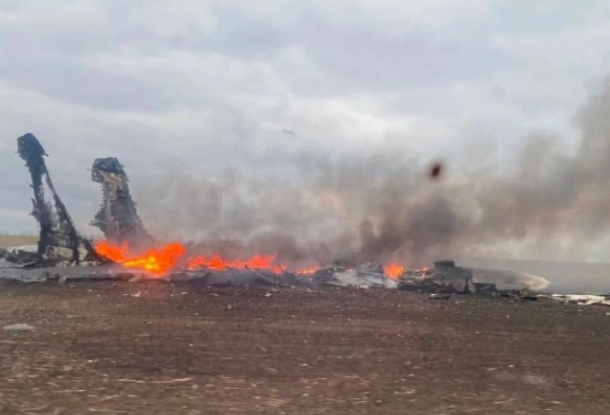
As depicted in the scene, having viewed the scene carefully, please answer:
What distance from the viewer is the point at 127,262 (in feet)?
144

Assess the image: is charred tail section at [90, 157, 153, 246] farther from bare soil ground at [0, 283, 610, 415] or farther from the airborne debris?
the airborne debris

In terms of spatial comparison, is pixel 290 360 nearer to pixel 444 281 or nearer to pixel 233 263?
pixel 444 281

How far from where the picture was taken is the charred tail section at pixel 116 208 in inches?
1865

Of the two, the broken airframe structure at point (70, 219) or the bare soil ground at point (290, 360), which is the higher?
the broken airframe structure at point (70, 219)

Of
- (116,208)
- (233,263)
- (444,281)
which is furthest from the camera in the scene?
(116,208)

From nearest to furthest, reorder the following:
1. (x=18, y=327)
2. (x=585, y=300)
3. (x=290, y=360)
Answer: (x=290, y=360)
(x=18, y=327)
(x=585, y=300)

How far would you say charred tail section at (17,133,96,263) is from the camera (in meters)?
44.1

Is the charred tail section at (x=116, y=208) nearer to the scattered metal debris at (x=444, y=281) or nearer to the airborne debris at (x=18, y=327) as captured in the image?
the scattered metal debris at (x=444, y=281)

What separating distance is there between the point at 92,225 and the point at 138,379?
39298 millimetres

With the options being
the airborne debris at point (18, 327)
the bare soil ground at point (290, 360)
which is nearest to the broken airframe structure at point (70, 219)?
the bare soil ground at point (290, 360)

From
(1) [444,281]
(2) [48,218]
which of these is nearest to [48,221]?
(2) [48,218]

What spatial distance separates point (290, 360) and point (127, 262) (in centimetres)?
3202

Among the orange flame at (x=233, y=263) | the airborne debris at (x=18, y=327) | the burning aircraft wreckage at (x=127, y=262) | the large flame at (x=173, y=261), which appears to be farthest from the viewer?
the orange flame at (x=233, y=263)

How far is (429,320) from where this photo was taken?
79.3 ft
